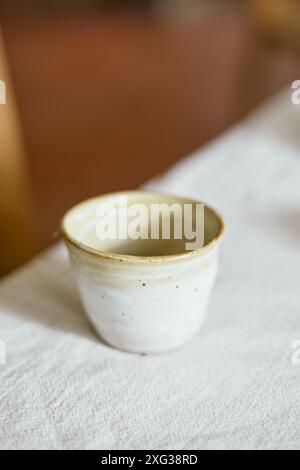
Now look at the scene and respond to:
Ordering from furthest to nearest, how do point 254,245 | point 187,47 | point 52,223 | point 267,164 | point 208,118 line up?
point 187,47 < point 208,118 < point 52,223 < point 267,164 < point 254,245

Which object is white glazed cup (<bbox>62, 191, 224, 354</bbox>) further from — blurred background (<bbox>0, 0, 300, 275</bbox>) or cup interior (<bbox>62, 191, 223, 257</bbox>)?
blurred background (<bbox>0, 0, 300, 275</bbox>)

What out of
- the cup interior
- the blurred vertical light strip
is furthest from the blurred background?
the cup interior

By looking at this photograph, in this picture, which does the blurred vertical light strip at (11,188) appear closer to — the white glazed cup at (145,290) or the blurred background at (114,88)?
the blurred background at (114,88)

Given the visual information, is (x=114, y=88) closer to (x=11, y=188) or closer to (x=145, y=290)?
(x=11, y=188)

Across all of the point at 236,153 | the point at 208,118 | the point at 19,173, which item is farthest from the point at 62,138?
the point at 236,153

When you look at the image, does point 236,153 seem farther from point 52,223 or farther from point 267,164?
point 52,223

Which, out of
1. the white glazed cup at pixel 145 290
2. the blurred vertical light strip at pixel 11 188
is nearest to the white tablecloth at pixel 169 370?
the white glazed cup at pixel 145 290
